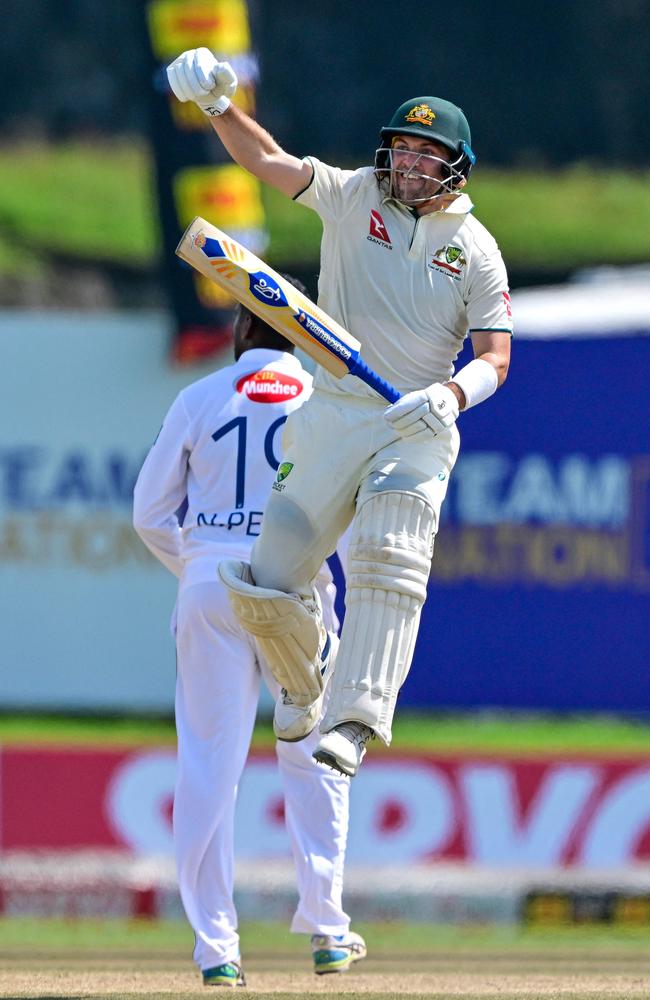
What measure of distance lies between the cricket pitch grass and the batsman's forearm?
1.90m

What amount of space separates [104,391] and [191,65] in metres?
5.57

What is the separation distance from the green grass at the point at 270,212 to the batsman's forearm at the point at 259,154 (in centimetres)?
1163

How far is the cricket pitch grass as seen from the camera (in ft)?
15.8

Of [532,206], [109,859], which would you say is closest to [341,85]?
[532,206]

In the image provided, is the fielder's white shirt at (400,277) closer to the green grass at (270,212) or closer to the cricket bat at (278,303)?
the cricket bat at (278,303)

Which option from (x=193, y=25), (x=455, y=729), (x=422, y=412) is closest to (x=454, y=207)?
(x=422, y=412)

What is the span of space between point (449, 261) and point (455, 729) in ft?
18.1

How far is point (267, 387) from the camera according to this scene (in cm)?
497

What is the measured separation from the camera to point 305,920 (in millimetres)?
4918

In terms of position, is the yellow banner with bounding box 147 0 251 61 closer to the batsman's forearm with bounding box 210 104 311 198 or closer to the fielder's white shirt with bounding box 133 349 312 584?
the fielder's white shirt with bounding box 133 349 312 584

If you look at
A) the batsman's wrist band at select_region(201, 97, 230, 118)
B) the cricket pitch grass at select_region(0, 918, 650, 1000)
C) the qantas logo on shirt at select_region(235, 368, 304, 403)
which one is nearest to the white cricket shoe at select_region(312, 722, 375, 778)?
the cricket pitch grass at select_region(0, 918, 650, 1000)

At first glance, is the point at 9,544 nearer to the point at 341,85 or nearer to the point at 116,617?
the point at 116,617

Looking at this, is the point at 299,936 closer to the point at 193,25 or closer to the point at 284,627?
the point at 284,627

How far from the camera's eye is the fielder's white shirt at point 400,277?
450cm
